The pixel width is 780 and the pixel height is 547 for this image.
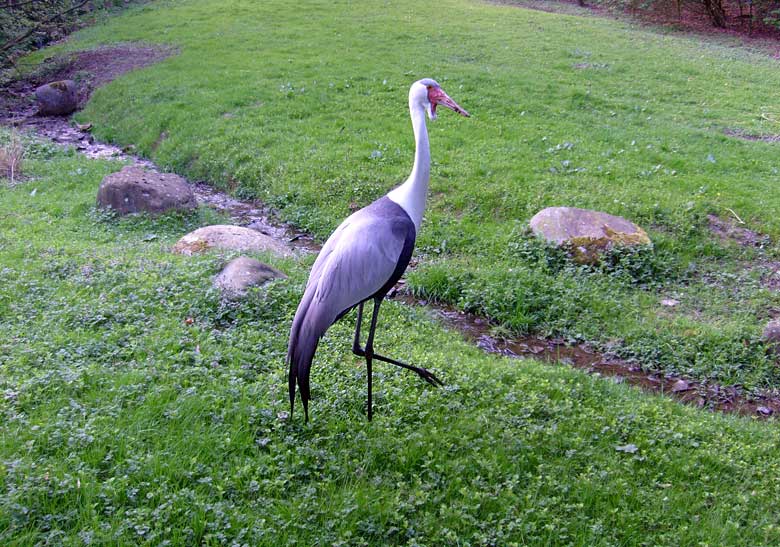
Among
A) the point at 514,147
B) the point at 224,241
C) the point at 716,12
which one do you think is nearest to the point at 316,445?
the point at 224,241

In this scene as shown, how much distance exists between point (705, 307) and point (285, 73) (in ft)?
34.3

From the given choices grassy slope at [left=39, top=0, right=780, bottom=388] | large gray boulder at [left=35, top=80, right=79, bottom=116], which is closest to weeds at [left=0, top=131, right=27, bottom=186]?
grassy slope at [left=39, top=0, right=780, bottom=388]

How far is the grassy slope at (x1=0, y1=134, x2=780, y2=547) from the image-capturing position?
336 cm

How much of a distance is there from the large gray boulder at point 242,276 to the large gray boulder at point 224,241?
33.9 inches

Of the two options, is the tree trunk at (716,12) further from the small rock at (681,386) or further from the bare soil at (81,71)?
the small rock at (681,386)

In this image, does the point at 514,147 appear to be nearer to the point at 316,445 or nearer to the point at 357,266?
the point at 357,266

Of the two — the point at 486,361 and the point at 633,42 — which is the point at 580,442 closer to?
the point at 486,361

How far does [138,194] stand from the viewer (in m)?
8.23

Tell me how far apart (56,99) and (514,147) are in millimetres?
A: 10676

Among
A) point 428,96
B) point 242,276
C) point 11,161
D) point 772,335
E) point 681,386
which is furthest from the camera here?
point 11,161

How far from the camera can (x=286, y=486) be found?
3635mm

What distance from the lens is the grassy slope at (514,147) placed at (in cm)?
643

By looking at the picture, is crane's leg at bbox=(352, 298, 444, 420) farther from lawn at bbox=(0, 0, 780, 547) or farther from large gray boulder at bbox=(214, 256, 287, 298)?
large gray boulder at bbox=(214, 256, 287, 298)

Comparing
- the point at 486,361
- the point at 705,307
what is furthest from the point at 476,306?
the point at 705,307
